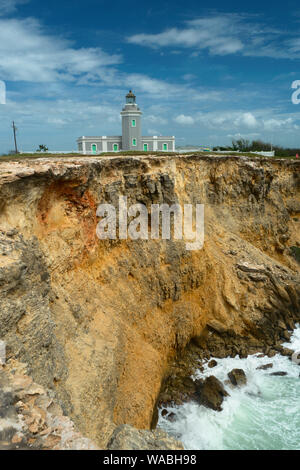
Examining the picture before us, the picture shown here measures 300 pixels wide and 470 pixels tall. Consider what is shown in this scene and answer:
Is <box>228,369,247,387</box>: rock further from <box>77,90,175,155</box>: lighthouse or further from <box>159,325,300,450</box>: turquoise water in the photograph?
<box>77,90,175,155</box>: lighthouse

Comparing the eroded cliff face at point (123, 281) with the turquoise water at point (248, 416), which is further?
the turquoise water at point (248, 416)

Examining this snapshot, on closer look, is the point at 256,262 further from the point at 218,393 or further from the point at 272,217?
the point at 218,393

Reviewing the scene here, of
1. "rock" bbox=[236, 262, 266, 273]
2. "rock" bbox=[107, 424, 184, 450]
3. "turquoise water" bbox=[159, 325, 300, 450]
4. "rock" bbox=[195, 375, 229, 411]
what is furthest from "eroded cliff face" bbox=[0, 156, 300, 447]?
"rock" bbox=[107, 424, 184, 450]

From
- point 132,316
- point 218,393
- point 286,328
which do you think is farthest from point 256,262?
point 132,316

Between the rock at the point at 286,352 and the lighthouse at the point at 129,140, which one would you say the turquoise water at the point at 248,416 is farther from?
the lighthouse at the point at 129,140

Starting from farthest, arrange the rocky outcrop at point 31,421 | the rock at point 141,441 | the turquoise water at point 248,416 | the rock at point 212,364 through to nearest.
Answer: the rock at point 212,364, the turquoise water at point 248,416, the rock at point 141,441, the rocky outcrop at point 31,421

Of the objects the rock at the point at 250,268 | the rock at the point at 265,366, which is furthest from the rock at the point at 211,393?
the rock at the point at 250,268
